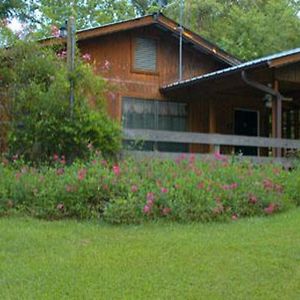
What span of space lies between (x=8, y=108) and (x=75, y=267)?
5582 millimetres

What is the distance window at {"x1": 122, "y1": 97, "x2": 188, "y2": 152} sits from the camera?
51.7ft

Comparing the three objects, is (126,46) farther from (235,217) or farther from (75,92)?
(235,217)

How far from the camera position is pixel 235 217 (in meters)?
8.35

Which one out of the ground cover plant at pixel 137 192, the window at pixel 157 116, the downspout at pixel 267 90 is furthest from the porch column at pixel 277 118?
the ground cover plant at pixel 137 192

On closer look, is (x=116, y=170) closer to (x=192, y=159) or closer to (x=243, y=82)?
(x=192, y=159)

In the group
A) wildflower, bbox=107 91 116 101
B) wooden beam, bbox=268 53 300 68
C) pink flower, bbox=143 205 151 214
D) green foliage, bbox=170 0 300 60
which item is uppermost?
green foliage, bbox=170 0 300 60

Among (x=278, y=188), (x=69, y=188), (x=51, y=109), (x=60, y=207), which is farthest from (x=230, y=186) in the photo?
(x=51, y=109)

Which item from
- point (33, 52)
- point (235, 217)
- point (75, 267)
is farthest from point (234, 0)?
point (75, 267)

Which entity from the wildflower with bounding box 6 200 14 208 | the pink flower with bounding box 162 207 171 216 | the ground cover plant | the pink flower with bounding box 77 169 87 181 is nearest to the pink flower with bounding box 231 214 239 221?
the ground cover plant

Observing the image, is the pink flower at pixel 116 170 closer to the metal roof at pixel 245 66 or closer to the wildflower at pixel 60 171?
→ the wildflower at pixel 60 171

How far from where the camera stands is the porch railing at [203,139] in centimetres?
1108

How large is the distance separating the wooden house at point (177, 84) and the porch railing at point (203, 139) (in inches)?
22.1

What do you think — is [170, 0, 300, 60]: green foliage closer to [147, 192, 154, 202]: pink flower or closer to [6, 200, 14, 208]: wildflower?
[147, 192, 154, 202]: pink flower

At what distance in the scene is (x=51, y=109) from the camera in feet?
33.2
